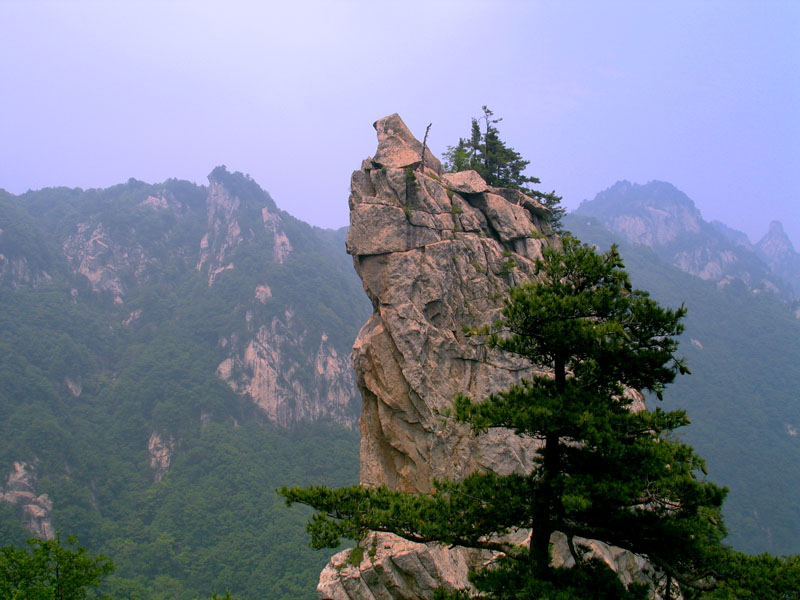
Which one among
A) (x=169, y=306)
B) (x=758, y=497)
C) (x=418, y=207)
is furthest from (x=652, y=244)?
(x=418, y=207)

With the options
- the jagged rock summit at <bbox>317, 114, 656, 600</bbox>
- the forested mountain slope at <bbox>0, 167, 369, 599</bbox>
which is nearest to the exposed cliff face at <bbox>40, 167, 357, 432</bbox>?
the forested mountain slope at <bbox>0, 167, 369, 599</bbox>

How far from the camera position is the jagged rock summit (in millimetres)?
18109

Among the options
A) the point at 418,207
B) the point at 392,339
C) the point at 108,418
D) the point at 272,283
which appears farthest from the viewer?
the point at 272,283

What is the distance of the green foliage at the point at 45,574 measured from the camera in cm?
1240

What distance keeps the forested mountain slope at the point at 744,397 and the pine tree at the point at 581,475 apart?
49.1 m

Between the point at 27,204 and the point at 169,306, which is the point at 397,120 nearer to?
the point at 169,306

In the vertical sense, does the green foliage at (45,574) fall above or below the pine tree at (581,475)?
below

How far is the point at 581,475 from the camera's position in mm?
7832

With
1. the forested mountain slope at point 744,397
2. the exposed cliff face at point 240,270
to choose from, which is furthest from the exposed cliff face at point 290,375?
the forested mountain slope at point 744,397

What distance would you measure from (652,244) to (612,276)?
200957 millimetres

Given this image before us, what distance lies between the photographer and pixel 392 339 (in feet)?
63.0

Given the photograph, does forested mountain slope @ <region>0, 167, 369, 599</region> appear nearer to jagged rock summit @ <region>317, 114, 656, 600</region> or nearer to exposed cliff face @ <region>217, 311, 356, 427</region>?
exposed cliff face @ <region>217, 311, 356, 427</region>

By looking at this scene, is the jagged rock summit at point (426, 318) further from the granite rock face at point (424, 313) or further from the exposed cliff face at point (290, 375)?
the exposed cliff face at point (290, 375)

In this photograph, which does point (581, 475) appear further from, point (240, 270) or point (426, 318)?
point (240, 270)
